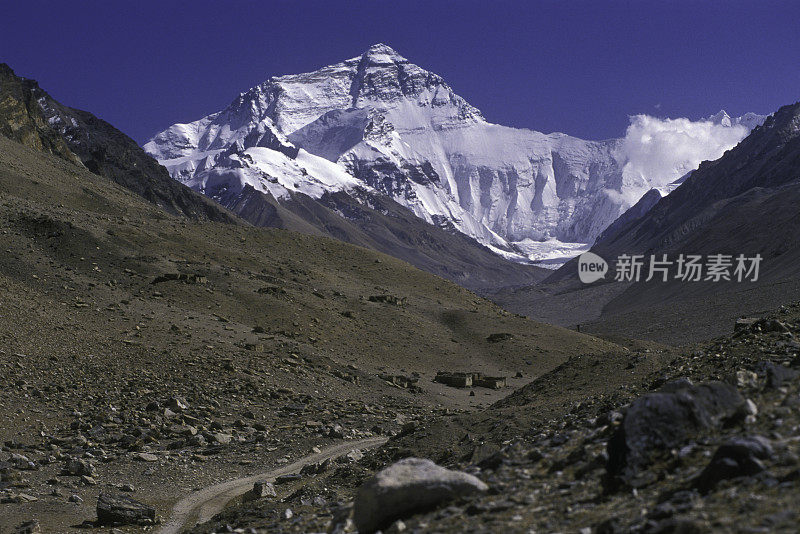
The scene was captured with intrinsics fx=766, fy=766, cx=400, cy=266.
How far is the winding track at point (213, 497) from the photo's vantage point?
48.5ft

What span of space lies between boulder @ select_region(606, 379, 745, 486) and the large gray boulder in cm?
172

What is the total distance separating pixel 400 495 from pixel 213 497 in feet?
30.9

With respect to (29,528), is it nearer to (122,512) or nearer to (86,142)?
(122,512)

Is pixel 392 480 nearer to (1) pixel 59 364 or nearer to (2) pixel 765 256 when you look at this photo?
(1) pixel 59 364

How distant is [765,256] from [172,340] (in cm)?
10162

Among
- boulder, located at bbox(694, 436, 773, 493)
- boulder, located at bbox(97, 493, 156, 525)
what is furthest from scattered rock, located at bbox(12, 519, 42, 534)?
boulder, located at bbox(694, 436, 773, 493)

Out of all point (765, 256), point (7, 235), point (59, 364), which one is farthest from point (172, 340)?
point (765, 256)

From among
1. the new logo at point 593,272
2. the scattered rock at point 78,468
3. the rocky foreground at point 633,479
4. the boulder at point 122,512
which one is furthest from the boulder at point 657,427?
the new logo at point 593,272

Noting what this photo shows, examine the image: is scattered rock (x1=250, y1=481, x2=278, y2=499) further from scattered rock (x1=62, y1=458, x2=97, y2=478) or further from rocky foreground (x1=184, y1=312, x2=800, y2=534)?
scattered rock (x1=62, y1=458, x2=97, y2=478)

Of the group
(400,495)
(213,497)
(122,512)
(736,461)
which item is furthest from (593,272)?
(736,461)

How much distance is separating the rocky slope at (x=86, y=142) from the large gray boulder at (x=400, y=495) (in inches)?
3674

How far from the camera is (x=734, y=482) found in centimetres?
677

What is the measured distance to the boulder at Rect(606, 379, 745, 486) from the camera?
7863mm

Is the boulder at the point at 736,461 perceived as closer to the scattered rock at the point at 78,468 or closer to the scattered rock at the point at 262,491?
the scattered rock at the point at 262,491
